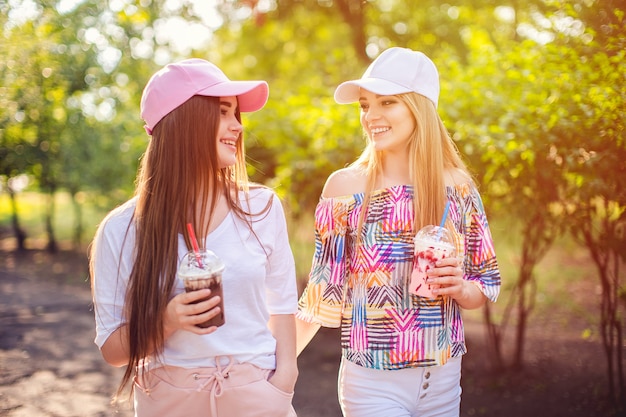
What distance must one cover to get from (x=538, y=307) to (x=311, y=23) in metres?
10.1

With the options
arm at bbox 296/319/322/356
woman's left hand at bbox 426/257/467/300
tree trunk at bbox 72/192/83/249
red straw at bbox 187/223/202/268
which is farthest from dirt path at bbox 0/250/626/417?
tree trunk at bbox 72/192/83/249

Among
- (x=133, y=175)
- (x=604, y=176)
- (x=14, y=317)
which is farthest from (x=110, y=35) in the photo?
(x=604, y=176)

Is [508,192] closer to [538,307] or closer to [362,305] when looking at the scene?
[362,305]

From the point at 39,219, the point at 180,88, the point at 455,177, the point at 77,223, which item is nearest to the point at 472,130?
the point at 455,177

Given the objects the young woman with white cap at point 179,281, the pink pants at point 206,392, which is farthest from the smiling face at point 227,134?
the pink pants at point 206,392

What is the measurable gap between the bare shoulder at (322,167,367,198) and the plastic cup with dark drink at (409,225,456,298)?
424 mm

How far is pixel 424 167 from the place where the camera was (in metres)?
2.51

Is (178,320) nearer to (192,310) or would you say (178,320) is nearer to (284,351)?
(192,310)

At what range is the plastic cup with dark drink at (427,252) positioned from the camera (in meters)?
2.25

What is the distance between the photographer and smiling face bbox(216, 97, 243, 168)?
227 cm

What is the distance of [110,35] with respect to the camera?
943 cm

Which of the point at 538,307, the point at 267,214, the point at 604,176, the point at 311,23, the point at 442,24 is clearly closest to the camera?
the point at 267,214

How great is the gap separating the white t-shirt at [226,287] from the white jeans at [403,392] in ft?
1.34

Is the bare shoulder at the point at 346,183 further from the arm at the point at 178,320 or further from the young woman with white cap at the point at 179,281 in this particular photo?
the arm at the point at 178,320
